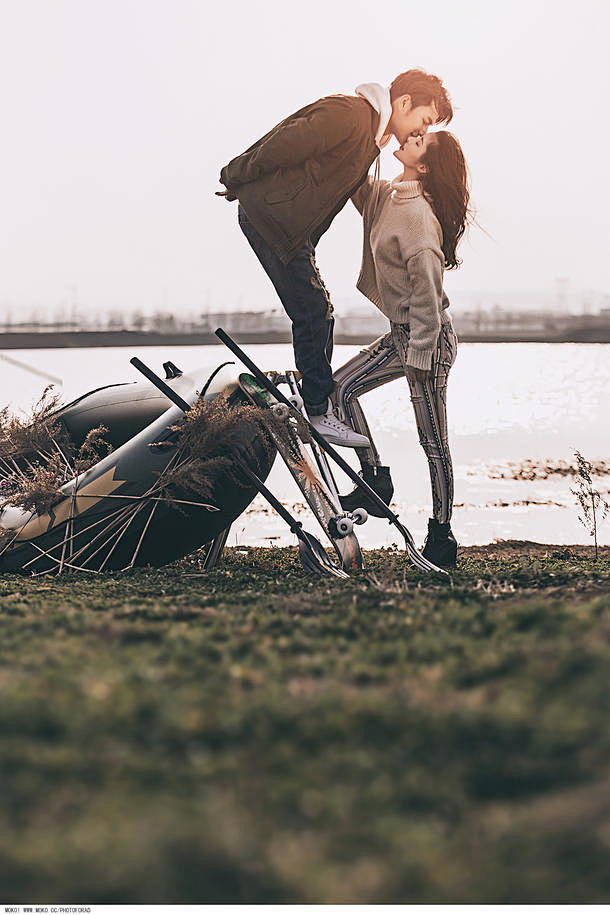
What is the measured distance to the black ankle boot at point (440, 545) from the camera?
14.9 ft

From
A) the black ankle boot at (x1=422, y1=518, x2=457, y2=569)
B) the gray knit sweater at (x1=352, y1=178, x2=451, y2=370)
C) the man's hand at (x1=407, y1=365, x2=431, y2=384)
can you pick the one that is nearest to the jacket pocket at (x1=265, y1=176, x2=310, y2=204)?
the gray knit sweater at (x1=352, y1=178, x2=451, y2=370)

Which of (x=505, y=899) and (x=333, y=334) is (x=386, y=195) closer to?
(x=333, y=334)

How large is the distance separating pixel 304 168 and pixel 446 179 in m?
0.78

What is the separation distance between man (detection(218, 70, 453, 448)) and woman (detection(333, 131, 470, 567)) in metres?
0.14

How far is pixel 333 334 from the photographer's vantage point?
14.6 feet

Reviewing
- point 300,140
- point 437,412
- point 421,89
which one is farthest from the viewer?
point 437,412

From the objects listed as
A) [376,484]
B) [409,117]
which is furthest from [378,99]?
[376,484]

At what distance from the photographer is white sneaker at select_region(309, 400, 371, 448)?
4371 mm

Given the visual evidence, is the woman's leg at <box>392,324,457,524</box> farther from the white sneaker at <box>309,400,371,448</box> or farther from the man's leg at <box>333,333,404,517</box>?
the white sneaker at <box>309,400,371,448</box>

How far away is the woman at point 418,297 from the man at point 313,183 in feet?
0.46

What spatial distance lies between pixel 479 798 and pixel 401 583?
2202 mm

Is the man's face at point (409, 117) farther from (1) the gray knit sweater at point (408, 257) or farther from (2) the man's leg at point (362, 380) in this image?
(2) the man's leg at point (362, 380)

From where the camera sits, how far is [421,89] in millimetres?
4344

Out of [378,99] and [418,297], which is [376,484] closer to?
[418,297]
